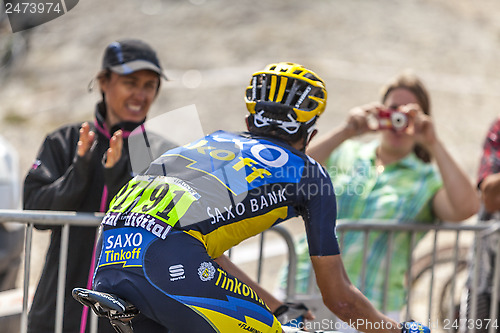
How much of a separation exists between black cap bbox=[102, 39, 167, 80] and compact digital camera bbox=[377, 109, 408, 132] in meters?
1.53

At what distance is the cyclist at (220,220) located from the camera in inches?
95.7

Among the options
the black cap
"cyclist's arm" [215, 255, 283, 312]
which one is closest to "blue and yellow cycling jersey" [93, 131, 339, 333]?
"cyclist's arm" [215, 255, 283, 312]

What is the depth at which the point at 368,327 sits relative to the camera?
2.78 m

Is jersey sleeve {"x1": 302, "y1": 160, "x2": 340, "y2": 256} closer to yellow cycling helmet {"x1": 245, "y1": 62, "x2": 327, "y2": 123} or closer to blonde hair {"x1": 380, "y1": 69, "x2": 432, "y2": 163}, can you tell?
yellow cycling helmet {"x1": 245, "y1": 62, "x2": 327, "y2": 123}

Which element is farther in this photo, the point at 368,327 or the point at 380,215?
the point at 380,215

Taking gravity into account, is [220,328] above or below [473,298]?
above

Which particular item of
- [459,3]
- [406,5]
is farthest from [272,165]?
[459,3]

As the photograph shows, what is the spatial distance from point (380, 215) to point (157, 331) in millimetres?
2294

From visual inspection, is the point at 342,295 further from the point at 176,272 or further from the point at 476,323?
the point at 476,323

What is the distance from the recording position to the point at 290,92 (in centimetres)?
290

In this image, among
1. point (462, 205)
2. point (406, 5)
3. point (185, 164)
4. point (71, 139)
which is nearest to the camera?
point (185, 164)

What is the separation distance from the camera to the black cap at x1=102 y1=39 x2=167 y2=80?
12.9 feet

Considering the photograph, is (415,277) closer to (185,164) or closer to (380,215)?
(380,215)

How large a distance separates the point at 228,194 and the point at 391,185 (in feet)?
7.10
